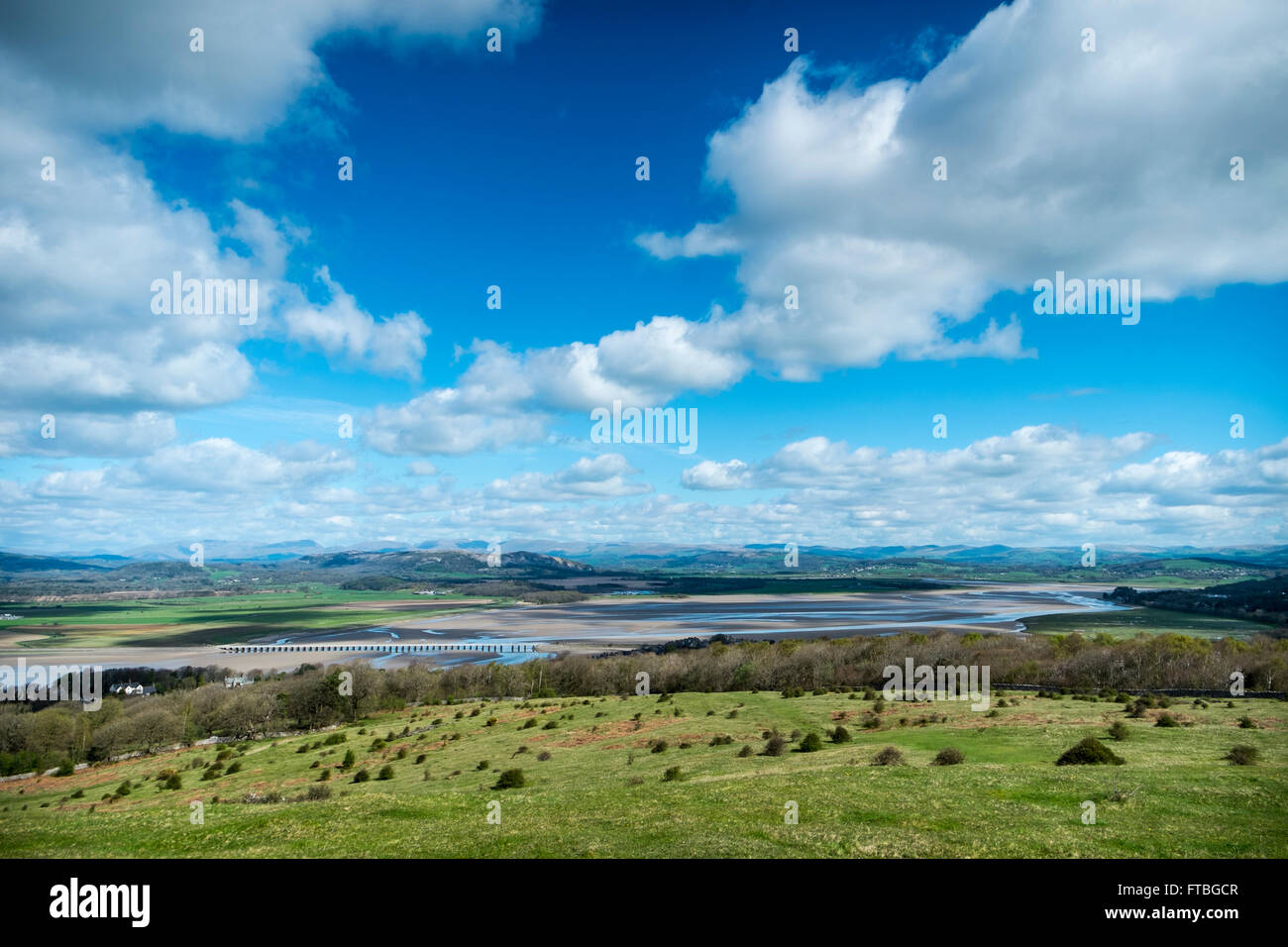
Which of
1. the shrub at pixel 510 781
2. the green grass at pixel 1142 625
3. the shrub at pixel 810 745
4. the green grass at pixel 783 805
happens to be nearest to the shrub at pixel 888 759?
the green grass at pixel 783 805

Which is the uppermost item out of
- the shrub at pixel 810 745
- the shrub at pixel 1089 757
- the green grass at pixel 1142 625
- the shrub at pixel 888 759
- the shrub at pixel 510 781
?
the shrub at pixel 1089 757

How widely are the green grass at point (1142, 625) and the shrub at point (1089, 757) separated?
13768 centimetres

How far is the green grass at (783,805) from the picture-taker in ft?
62.4

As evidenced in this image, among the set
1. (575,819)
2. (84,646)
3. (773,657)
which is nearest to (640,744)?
(575,819)

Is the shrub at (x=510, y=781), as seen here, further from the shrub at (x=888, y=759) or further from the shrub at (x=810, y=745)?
the shrub at (x=888, y=759)

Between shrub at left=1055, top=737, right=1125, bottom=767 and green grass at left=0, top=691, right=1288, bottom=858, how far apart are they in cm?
95

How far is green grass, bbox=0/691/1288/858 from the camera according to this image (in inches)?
749

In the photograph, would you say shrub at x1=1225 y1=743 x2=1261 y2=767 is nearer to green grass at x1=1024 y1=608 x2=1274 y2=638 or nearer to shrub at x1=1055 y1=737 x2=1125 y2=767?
shrub at x1=1055 y1=737 x2=1125 y2=767

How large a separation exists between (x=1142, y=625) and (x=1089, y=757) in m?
181

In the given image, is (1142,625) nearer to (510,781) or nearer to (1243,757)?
(1243,757)

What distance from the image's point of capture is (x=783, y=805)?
78.2ft
